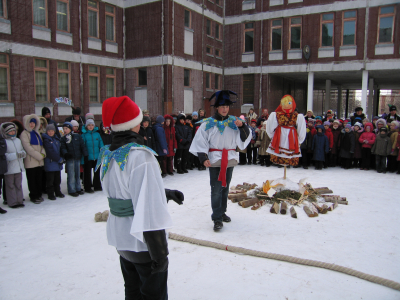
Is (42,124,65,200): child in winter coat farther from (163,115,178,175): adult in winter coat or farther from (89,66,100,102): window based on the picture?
(89,66,100,102): window

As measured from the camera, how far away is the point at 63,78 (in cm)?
1541

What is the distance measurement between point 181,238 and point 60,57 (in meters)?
13.7

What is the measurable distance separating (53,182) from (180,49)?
13.2 m

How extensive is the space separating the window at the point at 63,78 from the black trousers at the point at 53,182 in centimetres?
941

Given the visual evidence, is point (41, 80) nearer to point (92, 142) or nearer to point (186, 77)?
point (186, 77)

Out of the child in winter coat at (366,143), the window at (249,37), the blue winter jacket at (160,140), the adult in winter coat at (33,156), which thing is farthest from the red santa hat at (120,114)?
the window at (249,37)

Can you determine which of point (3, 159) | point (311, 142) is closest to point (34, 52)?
point (3, 159)

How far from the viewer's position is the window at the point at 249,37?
2153 cm

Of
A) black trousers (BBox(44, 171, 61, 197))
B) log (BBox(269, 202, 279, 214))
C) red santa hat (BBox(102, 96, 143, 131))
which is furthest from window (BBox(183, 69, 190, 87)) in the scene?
red santa hat (BBox(102, 96, 143, 131))

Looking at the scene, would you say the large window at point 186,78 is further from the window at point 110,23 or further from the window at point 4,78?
the window at point 4,78

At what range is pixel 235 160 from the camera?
5000 millimetres

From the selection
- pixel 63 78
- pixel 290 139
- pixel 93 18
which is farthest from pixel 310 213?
pixel 93 18

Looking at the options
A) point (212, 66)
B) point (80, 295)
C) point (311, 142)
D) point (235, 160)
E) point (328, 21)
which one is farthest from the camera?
point (212, 66)

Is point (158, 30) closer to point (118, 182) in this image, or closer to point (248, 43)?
point (248, 43)
